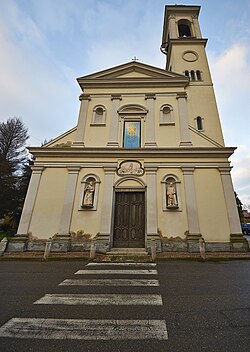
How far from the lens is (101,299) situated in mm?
3541

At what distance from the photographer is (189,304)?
3.28 metres

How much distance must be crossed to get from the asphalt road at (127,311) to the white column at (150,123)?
7576 mm

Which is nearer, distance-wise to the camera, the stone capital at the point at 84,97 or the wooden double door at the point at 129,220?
the wooden double door at the point at 129,220

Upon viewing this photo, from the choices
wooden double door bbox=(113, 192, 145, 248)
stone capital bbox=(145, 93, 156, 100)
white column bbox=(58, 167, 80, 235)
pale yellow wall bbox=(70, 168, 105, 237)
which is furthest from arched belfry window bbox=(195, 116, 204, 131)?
white column bbox=(58, 167, 80, 235)

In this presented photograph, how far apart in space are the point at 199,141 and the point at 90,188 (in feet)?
24.4

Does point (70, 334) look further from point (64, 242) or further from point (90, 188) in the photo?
point (90, 188)

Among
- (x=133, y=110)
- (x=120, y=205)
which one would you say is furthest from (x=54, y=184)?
(x=133, y=110)

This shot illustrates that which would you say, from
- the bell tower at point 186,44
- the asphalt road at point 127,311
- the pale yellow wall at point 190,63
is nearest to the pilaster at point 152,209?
the asphalt road at point 127,311

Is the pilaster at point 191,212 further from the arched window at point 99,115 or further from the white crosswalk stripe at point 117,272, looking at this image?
the arched window at point 99,115

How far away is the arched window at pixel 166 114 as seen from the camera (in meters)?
11.9

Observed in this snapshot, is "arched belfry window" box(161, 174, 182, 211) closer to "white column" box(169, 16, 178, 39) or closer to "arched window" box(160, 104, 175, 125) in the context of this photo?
"arched window" box(160, 104, 175, 125)

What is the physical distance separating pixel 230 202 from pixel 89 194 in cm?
773

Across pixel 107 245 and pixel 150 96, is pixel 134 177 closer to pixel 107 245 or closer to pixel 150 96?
pixel 107 245

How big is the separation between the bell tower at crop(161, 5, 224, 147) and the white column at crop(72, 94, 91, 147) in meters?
7.21
